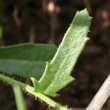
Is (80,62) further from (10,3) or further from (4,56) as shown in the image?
(4,56)

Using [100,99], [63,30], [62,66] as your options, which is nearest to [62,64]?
[62,66]

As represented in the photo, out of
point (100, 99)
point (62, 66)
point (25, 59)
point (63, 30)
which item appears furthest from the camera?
point (63, 30)

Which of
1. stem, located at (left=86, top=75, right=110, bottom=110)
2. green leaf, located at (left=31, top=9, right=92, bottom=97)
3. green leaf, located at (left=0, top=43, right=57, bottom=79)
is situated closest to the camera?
stem, located at (left=86, top=75, right=110, bottom=110)

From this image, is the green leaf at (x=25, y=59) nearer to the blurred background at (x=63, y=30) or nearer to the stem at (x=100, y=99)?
the stem at (x=100, y=99)

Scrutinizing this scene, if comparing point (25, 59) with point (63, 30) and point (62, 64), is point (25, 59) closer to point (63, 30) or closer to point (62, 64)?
point (62, 64)

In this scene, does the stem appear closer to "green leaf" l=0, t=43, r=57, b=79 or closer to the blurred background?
"green leaf" l=0, t=43, r=57, b=79

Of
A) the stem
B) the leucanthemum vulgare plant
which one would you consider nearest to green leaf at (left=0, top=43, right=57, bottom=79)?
the leucanthemum vulgare plant
